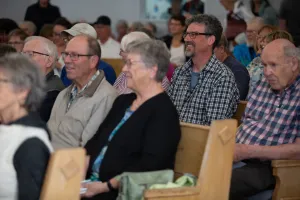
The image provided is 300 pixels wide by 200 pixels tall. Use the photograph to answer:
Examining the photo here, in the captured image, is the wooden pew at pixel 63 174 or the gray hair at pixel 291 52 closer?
the wooden pew at pixel 63 174

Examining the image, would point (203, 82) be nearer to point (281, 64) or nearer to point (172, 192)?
point (281, 64)

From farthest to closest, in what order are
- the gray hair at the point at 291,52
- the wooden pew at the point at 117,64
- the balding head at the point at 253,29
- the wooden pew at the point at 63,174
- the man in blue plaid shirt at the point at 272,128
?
the balding head at the point at 253,29 → the wooden pew at the point at 117,64 → the gray hair at the point at 291,52 → the man in blue plaid shirt at the point at 272,128 → the wooden pew at the point at 63,174

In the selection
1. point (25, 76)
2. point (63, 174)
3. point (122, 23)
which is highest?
point (25, 76)

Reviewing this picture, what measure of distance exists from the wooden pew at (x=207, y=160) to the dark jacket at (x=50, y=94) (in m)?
1.30

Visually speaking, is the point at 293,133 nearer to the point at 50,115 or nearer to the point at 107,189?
the point at 107,189

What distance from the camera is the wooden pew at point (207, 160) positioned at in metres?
3.44

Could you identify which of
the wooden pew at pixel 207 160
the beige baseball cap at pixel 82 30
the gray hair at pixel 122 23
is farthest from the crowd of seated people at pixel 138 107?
the gray hair at pixel 122 23

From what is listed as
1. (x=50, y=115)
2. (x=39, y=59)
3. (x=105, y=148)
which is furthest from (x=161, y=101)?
(x=39, y=59)

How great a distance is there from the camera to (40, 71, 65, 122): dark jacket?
477 centimetres

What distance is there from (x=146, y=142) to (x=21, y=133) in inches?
27.1

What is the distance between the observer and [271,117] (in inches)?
166

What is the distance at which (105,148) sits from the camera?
3.81 metres

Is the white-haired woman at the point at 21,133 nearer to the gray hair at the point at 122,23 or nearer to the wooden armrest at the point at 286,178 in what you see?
the wooden armrest at the point at 286,178

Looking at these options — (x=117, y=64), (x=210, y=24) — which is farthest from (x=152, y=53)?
(x=117, y=64)
